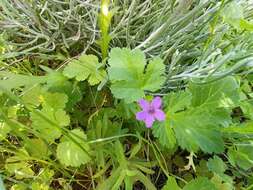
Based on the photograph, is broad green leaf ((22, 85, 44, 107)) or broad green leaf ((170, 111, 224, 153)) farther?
broad green leaf ((22, 85, 44, 107))

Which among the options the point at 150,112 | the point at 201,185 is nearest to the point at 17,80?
the point at 150,112

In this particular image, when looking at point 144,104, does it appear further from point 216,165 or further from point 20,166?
point 20,166

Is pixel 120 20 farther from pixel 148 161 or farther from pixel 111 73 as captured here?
pixel 148 161

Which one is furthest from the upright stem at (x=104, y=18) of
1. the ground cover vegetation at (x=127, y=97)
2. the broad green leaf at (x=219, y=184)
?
the broad green leaf at (x=219, y=184)

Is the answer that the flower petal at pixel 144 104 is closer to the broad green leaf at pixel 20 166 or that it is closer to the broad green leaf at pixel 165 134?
the broad green leaf at pixel 165 134

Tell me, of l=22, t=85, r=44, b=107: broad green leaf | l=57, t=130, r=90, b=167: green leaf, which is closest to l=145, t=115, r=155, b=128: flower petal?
l=57, t=130, r=90, b=167: green leaf

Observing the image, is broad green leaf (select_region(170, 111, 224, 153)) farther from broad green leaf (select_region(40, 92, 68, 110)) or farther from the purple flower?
broad green leaf (select_region(40, 92, 68, 110))
